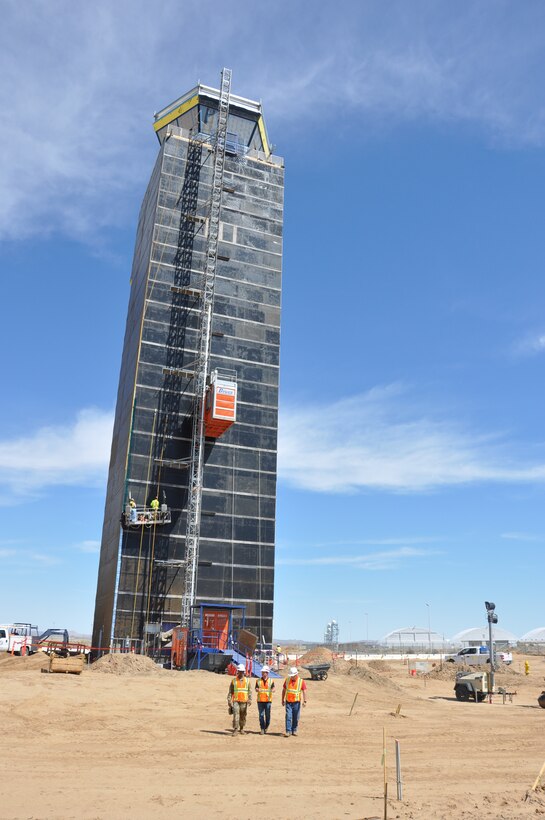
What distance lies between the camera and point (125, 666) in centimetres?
2967

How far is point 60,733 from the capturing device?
16141mm

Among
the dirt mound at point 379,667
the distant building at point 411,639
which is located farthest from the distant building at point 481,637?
the dirt mound at point 379,667

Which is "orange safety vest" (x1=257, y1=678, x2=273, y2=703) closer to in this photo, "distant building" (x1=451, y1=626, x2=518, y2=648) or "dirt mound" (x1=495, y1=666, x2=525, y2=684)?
"dirt mound" (x1=495, y1=666, x2=525, y2=684)

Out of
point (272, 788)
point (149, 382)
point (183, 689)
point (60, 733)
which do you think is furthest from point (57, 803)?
point (149, 382)

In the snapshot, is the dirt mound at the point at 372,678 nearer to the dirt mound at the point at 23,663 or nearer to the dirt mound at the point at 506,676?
the dirt mound at the point at 506,676

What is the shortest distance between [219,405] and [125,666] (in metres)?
17.2

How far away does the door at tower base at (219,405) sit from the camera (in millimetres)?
42125

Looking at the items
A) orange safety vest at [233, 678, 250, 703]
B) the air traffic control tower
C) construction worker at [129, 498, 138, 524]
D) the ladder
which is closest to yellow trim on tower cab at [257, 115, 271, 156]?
the air traffic control tower

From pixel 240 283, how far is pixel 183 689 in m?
31.8

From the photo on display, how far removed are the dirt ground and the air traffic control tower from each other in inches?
606

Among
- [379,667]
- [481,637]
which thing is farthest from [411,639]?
[379,667]

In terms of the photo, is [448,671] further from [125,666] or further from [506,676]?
[125,666]

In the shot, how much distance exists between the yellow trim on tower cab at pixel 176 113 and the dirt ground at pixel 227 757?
150 ft

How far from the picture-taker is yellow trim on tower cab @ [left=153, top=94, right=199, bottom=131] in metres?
55.6
